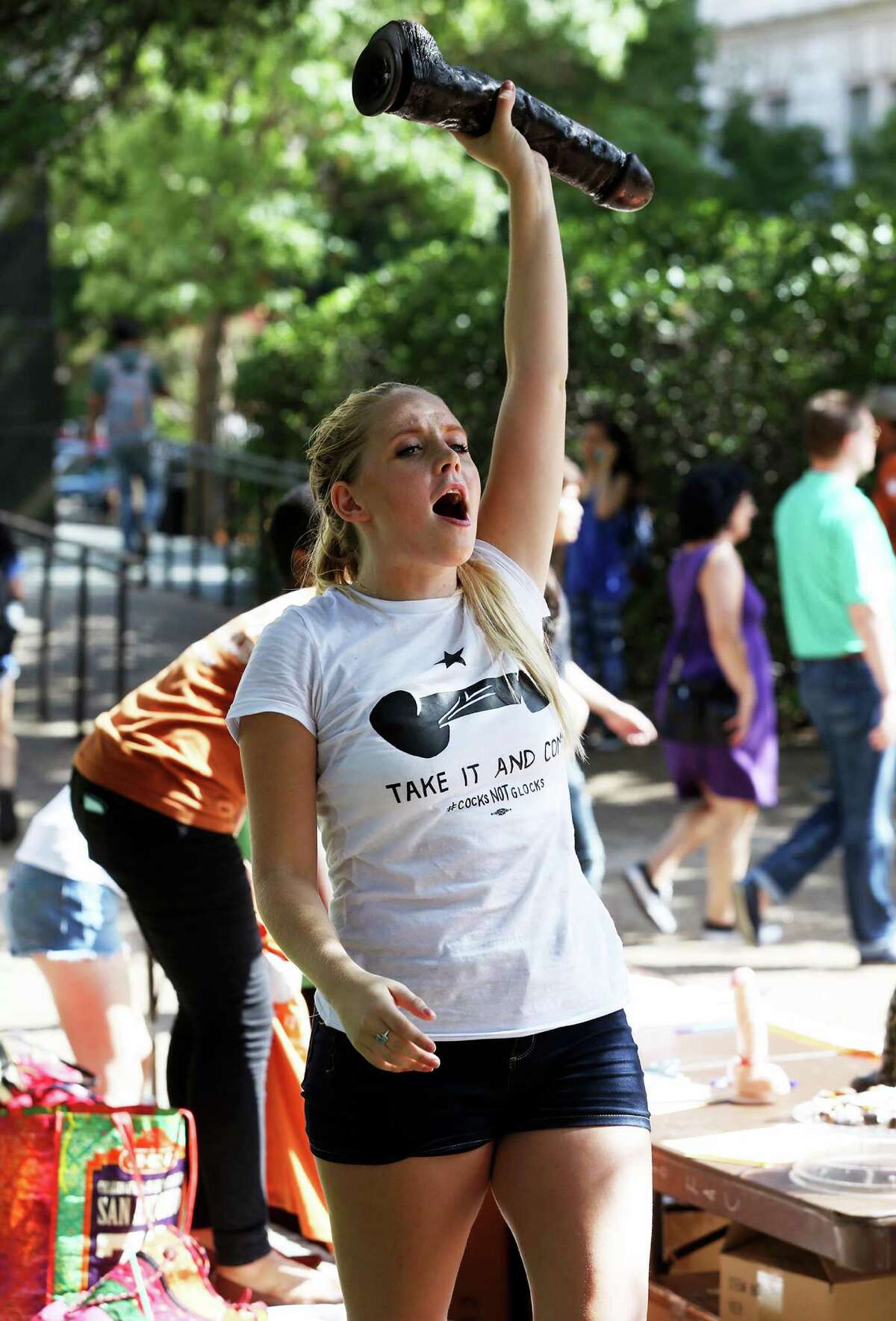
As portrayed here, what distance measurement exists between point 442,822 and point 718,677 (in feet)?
15.1

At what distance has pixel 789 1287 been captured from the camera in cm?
335

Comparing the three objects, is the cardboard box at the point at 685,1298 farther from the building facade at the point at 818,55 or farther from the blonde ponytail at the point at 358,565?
the building facade at the point at 818,55

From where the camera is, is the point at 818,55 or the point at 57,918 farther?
the point at 818,55

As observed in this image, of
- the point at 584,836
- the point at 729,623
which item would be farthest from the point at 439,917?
the point at 729,623

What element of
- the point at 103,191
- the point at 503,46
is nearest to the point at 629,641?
the point at 103,191

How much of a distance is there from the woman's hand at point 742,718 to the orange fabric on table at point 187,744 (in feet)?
11.3

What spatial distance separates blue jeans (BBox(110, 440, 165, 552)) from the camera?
15055 millimetres

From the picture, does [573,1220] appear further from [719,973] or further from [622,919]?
[622,919]

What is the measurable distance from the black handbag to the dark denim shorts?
454cm

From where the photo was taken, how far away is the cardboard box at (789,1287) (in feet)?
10.8

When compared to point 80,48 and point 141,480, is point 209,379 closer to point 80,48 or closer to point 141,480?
point 141,480

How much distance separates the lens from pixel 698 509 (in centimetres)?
684

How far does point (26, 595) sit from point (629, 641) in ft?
20.0

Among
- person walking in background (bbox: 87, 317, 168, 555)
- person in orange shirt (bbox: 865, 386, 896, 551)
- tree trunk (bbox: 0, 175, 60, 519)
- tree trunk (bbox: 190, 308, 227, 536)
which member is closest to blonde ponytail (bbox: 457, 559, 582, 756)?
person in orange shirt (bbox: 865, 386, 896, 551)
